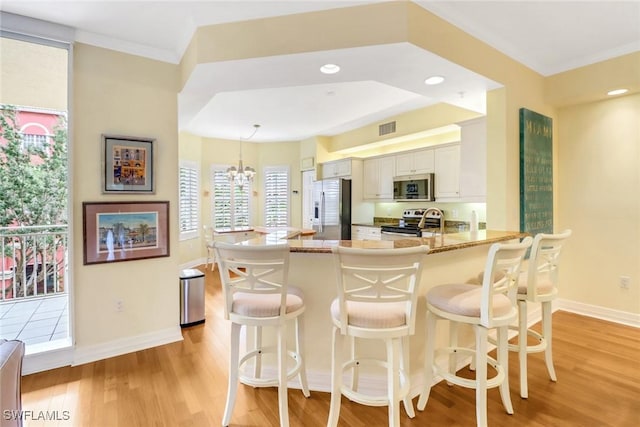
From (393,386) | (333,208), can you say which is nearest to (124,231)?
(393,386)

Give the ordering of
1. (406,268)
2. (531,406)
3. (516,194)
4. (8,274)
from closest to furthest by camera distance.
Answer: (406,268) < (531,406) < (516,194) < (8,274)

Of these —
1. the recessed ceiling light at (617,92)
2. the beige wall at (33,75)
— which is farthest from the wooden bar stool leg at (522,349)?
the beige wall at (33,75)

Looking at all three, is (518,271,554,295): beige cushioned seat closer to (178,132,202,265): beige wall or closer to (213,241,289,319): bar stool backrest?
(213,241,289,319): bar stool backrest

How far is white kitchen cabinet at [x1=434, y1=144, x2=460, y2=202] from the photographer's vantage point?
14.9 feet

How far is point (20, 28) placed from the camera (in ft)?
7.85

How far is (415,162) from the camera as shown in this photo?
5164 mm

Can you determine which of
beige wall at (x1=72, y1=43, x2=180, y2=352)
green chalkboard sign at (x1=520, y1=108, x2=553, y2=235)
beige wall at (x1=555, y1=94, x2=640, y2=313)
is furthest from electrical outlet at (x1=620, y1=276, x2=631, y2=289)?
beige wall at (x1=72, y1=43, x2=180, y2=352)

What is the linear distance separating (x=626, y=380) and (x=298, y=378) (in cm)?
251

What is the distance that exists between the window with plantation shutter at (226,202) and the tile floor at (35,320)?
3.47 metres

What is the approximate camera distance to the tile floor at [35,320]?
9.64 ft

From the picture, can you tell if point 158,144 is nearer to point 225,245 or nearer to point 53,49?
point 53,49

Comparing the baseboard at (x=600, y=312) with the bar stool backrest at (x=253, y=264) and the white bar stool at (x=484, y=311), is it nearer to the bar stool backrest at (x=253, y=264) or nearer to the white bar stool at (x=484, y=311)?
the white bar stool at (x=484, y=311)

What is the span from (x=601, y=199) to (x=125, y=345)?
5310mm

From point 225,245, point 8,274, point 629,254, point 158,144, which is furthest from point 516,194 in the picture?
point 8,274
